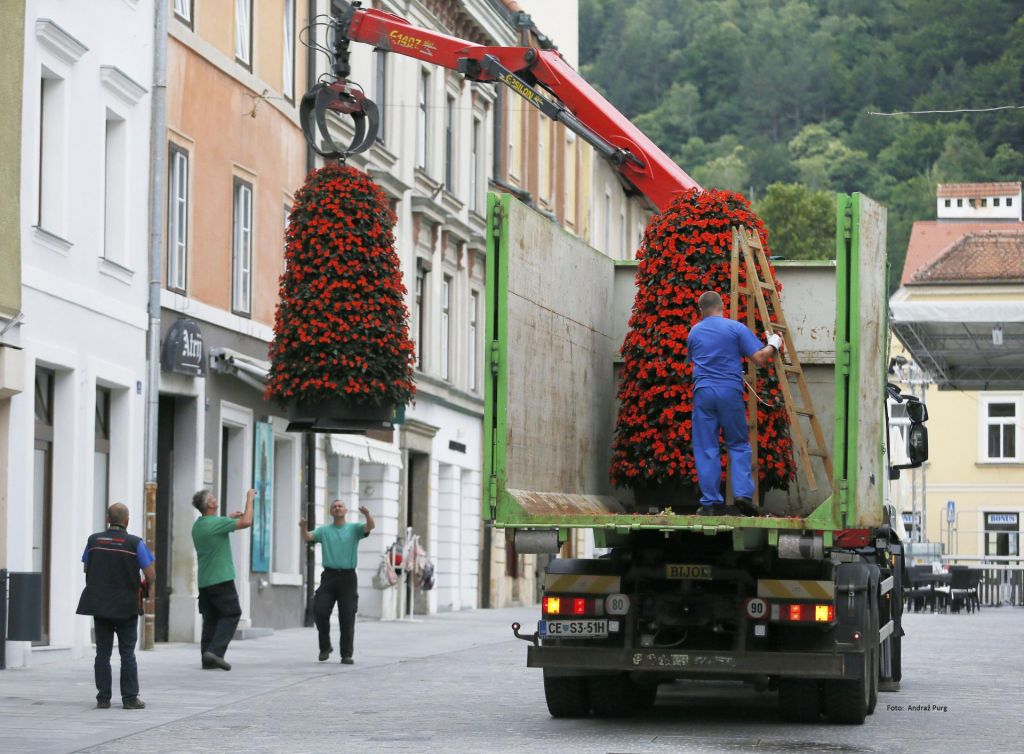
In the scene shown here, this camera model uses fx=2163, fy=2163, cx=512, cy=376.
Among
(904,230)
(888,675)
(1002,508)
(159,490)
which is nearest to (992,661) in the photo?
(888,675)

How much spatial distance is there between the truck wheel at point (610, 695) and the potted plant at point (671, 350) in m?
1.24

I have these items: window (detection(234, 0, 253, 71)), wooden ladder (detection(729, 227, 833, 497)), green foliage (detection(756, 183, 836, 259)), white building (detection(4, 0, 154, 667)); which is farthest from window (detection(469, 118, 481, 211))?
green foliage (detection(756, 183, 836, 259))

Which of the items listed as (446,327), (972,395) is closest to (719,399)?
(446,327)

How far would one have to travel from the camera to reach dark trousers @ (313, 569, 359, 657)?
2011 centimetres

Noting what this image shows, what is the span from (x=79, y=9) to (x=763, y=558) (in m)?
10.5

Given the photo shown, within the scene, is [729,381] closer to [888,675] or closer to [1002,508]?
[888,675]

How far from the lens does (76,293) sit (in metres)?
21.0

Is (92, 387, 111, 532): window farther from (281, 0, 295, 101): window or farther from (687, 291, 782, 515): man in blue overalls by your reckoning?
(687, 291, 782, 515): man in blue overalls

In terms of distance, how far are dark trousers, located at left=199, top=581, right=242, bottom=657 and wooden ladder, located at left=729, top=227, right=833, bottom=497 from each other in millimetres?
6564

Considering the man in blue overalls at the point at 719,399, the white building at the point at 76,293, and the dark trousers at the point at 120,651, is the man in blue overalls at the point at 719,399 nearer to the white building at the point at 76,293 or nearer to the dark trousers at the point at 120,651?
the dark trousers at the point at 120,651

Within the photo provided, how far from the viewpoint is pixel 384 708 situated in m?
15.4

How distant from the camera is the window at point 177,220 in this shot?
24.0 metres

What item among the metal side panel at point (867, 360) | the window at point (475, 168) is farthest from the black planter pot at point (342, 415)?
the window at point (475, 168)

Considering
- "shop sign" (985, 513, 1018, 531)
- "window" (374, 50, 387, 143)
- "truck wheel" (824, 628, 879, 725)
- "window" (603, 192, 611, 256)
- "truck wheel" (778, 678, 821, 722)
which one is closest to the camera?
"truck wheel" (824, 628, 879, 725)
